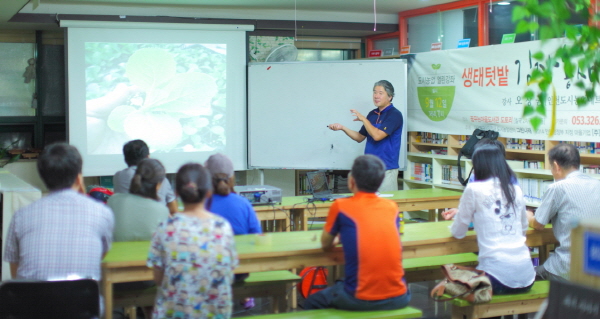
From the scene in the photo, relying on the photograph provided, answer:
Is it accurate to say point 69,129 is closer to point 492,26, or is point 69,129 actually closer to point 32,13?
point 32,13

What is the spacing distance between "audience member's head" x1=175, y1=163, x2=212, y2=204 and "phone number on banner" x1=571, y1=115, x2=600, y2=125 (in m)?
4.00

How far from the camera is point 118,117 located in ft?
22.7

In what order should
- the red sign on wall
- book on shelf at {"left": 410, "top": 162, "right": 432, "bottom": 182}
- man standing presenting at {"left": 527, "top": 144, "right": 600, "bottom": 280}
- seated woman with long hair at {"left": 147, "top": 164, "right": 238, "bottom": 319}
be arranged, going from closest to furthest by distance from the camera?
seated woman with long hair at {"left": 147, "top": 164, "right": 238, "bottom": 319}
man standing presenting at {"left": 527, "top": 144, "right": 600, "bottom": 280}
book on shelf at {"left": 410, "top": 162, "right": 432, "bottom": 182}
the red sign on wall

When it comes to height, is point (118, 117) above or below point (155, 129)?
above

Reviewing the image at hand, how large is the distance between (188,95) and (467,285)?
15.2 ft

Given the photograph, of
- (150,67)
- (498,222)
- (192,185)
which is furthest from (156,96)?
(192,185)

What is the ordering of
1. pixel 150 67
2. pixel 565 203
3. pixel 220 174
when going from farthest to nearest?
pixel 150 67 → pixel 565 203 → pixel 220 174

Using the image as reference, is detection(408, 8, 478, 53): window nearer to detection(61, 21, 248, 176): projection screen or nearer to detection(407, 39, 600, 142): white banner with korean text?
detection(407, 39, 600, 142): white banner with korean text

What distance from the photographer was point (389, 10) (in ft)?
25.8

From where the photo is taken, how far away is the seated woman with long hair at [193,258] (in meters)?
2.47

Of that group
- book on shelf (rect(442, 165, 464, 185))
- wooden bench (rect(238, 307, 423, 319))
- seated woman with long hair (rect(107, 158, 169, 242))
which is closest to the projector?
seated woman with long hair (rect(107, 158, 169, 242))

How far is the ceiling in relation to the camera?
6824 millimetres

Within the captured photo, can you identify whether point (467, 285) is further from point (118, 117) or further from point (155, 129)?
point (118, 117)

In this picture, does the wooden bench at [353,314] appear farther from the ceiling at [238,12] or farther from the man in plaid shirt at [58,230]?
the ceiling at [238,12]
